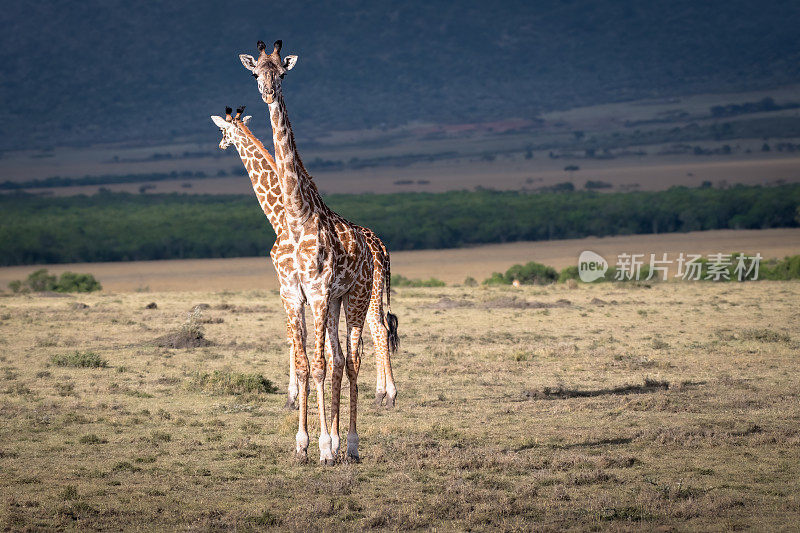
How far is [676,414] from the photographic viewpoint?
1747 cm

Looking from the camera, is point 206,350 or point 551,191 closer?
point 206,350

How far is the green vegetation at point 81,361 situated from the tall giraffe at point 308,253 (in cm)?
1109

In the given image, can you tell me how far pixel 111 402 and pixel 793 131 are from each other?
195 metres

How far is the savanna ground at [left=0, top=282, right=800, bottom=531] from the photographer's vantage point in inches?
469

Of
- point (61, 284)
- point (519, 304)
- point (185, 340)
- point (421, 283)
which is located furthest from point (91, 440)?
point (61, 284)

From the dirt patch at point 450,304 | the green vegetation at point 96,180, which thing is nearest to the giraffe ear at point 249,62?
the dirt patch at point 450,304

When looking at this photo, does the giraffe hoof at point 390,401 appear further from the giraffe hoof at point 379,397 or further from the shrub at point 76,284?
the shrub at point 76,284

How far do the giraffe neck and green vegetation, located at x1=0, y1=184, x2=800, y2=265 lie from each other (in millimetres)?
74289


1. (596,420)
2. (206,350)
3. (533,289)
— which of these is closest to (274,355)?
(206,350)

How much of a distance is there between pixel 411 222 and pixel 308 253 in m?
89.2

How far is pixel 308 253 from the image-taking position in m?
13.2

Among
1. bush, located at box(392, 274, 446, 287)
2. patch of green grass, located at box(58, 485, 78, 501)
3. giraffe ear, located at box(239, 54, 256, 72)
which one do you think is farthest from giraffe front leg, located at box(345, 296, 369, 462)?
bush, located at box(392, 274, 446, 287)

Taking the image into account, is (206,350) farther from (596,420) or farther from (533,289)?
(533,289)

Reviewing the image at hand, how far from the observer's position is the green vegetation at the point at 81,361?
931 inches
